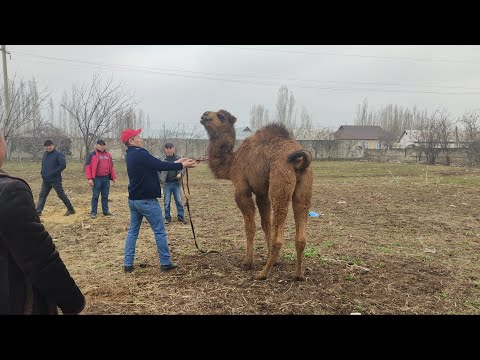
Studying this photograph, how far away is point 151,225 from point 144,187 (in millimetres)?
742

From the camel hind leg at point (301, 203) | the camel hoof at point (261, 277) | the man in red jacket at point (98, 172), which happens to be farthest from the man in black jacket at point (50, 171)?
the camel hind leg at point (301, 203)

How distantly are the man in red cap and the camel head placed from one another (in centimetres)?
85

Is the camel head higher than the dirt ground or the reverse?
higher

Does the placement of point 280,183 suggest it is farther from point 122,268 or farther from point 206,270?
point 122,268

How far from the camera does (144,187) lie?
616cm

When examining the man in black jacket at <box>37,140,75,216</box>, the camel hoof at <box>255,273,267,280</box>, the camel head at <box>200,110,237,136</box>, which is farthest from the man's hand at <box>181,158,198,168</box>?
the man in black jacket at <box>37,140,75,216</box>

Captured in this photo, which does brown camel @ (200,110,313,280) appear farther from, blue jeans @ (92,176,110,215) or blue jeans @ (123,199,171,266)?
blue jeans @ (92,176,110,215)

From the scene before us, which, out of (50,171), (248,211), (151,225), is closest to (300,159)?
(248,211)

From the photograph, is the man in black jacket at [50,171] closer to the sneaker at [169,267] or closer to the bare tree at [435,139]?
the sneaker at [169,267]

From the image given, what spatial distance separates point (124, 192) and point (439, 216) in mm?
14220

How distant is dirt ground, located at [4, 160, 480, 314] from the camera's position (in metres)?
4.99

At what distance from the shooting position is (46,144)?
11.3m
